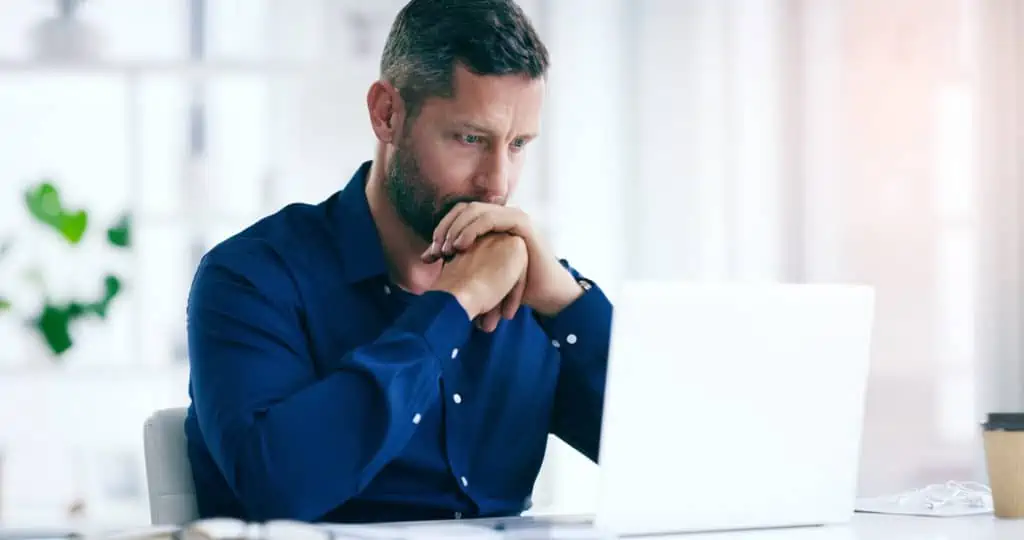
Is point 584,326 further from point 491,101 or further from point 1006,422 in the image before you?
point 1006,422

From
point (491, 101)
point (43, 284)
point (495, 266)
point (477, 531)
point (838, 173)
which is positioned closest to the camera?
point (477, 531)

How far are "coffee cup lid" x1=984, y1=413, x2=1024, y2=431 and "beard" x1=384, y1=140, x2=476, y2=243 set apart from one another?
68cm

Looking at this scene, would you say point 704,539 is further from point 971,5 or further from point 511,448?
point 971,5

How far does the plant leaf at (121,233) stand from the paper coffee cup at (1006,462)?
2497mm

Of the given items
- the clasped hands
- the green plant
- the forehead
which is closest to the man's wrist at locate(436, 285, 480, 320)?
the clasped hands

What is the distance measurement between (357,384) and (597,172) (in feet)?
8.10

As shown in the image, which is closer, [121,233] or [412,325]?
[412,325]

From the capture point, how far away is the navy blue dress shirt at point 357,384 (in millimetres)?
1353

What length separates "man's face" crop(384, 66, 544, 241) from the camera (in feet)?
5.20

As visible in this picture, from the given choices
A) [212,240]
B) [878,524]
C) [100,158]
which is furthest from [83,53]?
[878,524]

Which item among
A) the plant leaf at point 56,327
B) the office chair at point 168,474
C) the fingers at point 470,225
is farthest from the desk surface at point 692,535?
the plant leaf at point 56,327

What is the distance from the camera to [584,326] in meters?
1.60

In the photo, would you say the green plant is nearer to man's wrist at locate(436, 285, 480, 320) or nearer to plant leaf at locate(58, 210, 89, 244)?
plant leaf at locate(58, 210, 89, 244)

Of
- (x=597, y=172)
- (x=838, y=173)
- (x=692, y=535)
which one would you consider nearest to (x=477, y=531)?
(x=692, y=535)
